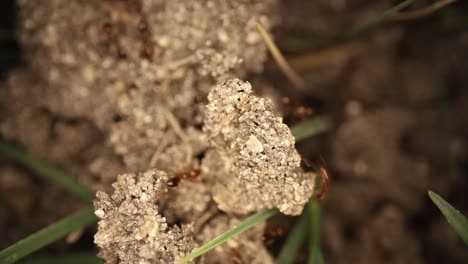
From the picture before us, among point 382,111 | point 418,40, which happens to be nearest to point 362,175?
point 382,111

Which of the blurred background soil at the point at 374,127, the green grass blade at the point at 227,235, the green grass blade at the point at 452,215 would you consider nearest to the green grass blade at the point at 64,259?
the blurred background soil at the point at 374,127

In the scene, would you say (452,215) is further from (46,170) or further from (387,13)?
(46,170)

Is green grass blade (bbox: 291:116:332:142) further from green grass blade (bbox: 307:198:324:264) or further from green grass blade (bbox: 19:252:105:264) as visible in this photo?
green grass blade (bbox: 19:252:105:264)

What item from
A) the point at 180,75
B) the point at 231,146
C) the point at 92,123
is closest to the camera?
the point at 231,146

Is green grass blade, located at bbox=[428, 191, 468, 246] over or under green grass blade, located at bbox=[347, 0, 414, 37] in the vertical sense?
under

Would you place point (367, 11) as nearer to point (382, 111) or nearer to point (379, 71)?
point (379, 71)

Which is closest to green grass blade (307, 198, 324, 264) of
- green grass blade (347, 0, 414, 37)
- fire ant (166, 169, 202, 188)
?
fire ant (166, 169, 202, 188)
